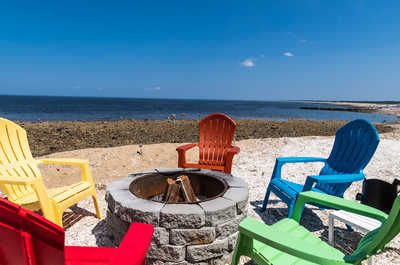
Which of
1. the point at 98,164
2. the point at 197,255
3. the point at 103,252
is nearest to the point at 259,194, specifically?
the point at 197,255

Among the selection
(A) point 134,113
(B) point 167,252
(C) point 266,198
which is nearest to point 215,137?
(C) point 266,198

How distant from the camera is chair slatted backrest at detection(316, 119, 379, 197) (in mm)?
2725

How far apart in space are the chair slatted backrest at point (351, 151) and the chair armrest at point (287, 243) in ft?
6.08

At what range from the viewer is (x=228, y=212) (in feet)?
6.86

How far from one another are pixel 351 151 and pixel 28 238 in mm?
3476

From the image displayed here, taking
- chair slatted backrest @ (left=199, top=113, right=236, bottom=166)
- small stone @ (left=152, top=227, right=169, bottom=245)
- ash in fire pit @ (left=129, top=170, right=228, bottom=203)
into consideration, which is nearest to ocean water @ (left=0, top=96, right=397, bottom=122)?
chair slatted backrest @ (left=199, top=113, right=236, bottom=166)

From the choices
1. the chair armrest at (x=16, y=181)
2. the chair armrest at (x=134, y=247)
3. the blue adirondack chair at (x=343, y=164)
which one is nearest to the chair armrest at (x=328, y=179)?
the blue adirondack chair at (x=343, y=164)

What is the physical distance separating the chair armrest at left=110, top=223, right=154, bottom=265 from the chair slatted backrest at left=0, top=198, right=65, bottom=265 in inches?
14.8

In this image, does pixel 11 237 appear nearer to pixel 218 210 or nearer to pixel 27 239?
pixel 27 239

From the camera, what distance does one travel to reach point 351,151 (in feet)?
9.97

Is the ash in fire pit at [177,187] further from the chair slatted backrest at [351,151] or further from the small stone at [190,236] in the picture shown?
the chair slatted backrest at [351,151]

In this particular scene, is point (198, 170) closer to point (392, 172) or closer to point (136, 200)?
point (136, 200)

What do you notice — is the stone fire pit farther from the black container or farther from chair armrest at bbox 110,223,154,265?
the black container

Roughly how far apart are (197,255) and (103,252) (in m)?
0.91
